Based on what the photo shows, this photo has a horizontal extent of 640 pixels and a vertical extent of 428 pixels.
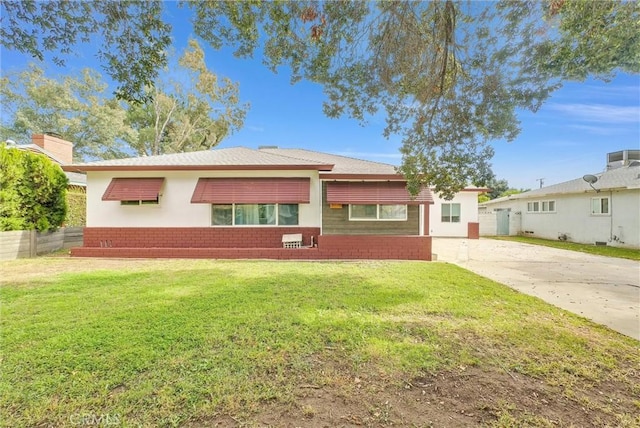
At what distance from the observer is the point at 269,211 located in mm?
12273

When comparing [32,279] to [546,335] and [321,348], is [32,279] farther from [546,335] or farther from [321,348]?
[546,335]

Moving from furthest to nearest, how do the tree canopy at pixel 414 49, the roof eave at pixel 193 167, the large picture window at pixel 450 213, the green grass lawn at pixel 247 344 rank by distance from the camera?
the large picture window at pixel 450 213 → the roof eave at pixel 193 167 → the tree canopy at pixel 414 49 → the green grass lawn at pixel 247 344

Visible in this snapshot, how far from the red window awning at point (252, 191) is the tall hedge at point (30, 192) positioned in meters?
6.25

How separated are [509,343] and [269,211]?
9847mm

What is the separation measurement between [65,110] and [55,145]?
824cm

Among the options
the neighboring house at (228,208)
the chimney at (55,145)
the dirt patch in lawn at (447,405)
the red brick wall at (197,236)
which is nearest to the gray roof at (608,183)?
the neighboring house at (228,208)

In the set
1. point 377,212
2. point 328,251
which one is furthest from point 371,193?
point 328,251

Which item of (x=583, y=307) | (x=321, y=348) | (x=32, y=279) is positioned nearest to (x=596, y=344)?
(x=583, y=307)

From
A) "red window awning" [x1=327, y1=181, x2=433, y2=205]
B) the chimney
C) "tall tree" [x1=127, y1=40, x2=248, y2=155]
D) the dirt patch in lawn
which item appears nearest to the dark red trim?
"red window awning" [x1=327, y1=181, x2=433, y2=205]

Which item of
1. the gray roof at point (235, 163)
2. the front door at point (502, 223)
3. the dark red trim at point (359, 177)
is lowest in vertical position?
the front door at point (502, 223)

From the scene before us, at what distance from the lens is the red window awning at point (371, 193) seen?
36.6 feet

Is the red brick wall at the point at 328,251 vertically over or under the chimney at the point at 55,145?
under

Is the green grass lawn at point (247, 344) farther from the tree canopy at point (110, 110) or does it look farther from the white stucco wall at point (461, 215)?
the tree canopy at point (110, 110)

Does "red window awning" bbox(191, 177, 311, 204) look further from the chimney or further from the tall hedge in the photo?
the chimney
